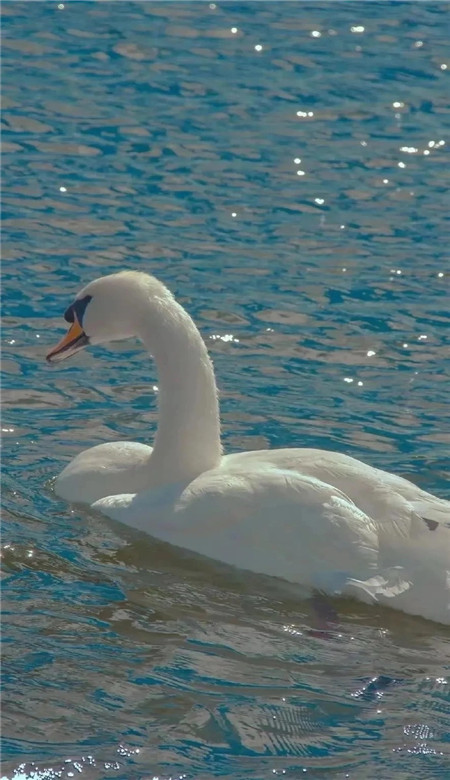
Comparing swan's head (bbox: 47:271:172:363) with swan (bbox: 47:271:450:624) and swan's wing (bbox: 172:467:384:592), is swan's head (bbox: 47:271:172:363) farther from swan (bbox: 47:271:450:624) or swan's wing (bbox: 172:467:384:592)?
swan's wing (bbox: 172:467:384:592)

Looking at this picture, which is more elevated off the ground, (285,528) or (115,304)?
(115,304)

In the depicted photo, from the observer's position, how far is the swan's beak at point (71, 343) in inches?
292

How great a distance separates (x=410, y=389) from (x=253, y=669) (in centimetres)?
323

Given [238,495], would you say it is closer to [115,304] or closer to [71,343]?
[115,304]

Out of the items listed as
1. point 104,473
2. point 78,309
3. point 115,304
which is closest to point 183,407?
point 104,473

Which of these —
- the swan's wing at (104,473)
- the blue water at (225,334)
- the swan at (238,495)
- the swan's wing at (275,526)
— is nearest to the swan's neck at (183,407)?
the swan at (238,495)

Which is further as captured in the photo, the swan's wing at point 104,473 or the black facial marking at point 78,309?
the black facial marking at point 78,309

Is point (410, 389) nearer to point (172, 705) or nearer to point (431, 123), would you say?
point (172, 705)

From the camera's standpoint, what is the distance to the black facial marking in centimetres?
728

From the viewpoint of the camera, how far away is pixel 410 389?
854cm

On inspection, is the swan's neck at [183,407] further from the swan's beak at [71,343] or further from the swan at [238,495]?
the swan's beak at [71,343]

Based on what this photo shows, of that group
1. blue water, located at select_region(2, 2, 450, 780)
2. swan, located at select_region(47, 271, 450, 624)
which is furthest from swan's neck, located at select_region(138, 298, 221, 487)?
blue water, located at select_region(2, 2, 450, 780)

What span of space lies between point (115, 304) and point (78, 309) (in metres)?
0.23

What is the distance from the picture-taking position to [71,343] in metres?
7.47
